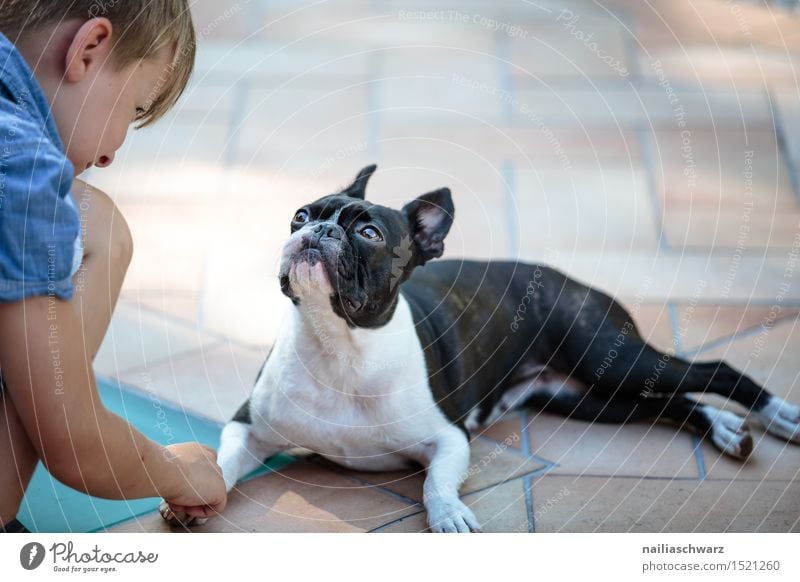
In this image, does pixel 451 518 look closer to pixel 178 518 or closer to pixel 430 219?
pixel 178 518

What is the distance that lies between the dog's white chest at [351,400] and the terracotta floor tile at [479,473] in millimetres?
34

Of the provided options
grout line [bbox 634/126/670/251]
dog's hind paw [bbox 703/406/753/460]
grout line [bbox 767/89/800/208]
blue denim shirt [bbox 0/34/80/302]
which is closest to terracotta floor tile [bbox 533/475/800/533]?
dog's hind paw [bbox 703/406/753/460]

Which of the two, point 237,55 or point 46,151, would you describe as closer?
point 46,151

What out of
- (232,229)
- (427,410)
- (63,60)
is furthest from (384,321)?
(232,229)

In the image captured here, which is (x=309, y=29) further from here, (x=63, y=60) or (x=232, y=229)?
(x=63, y=60)

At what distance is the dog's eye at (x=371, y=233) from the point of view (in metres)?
2.02

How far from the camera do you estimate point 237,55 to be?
3.74 metres

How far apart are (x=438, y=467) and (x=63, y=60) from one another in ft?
3.67

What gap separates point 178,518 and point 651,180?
2432mm

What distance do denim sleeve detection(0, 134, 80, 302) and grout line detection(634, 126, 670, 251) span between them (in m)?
2.45

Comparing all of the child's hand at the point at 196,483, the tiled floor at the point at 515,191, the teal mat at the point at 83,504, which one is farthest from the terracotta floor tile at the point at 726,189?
the child's hand at the point at 196,483

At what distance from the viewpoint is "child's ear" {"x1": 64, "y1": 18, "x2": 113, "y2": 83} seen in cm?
154

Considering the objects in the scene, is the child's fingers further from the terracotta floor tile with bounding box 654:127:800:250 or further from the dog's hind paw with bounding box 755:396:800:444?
the terracotta floor tile with bounding box 654:127:800:250

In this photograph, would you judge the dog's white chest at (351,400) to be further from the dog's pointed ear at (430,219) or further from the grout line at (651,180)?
the grout line at (651,180)
